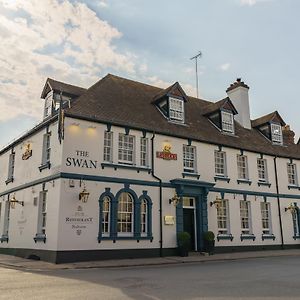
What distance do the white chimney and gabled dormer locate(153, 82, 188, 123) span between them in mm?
7413

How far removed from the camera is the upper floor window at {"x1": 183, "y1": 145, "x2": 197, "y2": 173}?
74.9 feet

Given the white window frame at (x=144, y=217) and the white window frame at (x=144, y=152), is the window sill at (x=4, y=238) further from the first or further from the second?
the white window frame at (x=144, y=152)

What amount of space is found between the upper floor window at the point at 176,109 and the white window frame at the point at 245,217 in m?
7.10

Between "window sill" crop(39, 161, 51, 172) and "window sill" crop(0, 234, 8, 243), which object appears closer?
"window sill" crop(39, 161, 51, 172)

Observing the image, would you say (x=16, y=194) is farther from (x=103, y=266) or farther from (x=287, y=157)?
(x=287, y=157)

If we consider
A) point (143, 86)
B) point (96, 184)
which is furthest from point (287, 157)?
point (96, 184)

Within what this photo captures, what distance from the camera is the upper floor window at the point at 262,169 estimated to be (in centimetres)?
2678

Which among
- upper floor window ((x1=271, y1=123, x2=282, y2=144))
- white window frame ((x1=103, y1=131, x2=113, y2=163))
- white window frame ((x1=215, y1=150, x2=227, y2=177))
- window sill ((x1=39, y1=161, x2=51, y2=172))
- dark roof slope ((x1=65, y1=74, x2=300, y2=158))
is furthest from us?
upper floor window ((x1=271, y1=123, x2=282, y2=144))

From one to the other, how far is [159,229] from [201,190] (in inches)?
150

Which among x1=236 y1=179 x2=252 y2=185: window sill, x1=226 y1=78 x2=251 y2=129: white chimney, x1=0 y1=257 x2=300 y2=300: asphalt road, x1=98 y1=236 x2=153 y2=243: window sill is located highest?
x1=226 y1=78 x2=251 y2=129: white chimney

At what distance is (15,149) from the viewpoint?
981 inches

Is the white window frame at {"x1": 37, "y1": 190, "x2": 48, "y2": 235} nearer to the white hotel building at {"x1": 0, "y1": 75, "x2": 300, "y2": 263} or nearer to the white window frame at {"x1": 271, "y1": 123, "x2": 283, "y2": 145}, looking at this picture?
the white hotel building at {"x1": 0, "y1": 75, "x2": 300, "y2": 263}

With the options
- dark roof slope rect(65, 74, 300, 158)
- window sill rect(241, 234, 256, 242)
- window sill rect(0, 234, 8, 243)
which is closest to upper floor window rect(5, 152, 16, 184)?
window sill rect(0, 234, 8, 243)

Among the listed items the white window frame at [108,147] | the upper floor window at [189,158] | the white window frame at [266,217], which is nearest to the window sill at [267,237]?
the white window frame at [266,217]
